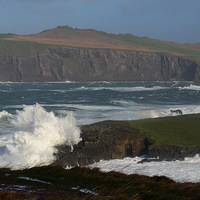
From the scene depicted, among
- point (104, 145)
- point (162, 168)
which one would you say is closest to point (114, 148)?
point (104, 145)

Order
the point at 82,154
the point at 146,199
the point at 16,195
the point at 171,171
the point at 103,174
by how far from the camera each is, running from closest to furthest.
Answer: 1. the point at 16,195
2. the point at 146,199
3. the point at 103,174
4. the point at 171,171
5. the point at 82,154

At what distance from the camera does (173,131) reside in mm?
26062

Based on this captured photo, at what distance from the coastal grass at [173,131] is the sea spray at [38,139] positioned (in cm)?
499

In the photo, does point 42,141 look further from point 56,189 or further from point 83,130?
point 56,189

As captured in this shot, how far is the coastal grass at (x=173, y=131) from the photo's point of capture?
76.5 feet

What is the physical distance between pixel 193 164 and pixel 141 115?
82.8ft

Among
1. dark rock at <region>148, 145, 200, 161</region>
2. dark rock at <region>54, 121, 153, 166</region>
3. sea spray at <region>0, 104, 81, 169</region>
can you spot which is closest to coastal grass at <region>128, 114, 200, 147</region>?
dark rock at <region>148, 145, 200, 161</region>

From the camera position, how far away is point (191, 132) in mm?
25719

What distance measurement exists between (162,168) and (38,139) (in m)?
7.49

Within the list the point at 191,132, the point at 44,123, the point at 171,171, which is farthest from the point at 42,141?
the point at 191,132

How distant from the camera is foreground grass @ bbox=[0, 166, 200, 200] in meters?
8.66

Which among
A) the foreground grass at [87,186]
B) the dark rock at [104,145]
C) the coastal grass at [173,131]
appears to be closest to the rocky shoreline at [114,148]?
the dark rock at [104,145]

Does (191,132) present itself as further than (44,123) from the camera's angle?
Yes

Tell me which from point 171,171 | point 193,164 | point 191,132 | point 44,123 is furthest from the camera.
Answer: point 191,132
